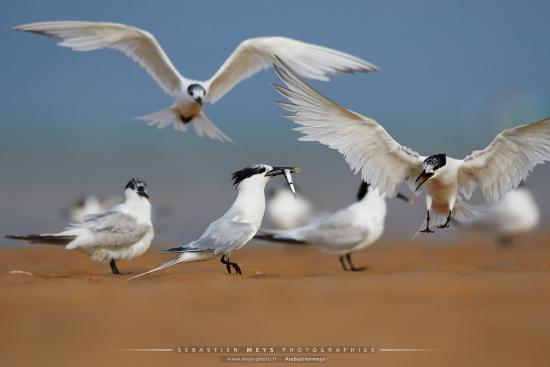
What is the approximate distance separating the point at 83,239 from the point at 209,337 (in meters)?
2.85

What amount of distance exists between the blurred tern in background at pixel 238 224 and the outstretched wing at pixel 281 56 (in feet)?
6.61

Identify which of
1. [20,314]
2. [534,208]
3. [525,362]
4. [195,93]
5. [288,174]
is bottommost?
[525,362]

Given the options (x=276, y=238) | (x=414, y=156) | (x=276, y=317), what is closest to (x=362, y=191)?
(x=276, y=238)

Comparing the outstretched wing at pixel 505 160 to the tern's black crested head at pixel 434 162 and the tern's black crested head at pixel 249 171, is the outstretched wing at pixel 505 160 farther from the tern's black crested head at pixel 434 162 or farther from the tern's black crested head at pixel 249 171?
the tern's black crested head at pixel 249 171

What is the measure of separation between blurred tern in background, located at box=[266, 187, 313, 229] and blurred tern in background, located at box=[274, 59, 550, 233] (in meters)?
4.53

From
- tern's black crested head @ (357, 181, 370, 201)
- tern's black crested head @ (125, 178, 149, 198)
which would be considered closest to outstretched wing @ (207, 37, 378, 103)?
tern's black crested head @ (357, 181, 370, 201)

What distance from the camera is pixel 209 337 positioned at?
4.80 metres

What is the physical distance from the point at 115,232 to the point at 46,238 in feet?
2.09

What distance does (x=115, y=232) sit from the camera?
295 inches

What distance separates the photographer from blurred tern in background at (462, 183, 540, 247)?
10398 millimetres

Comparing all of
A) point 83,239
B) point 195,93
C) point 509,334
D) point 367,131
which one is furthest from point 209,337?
point 195,93

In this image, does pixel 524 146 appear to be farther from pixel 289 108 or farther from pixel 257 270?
pixel 257 270

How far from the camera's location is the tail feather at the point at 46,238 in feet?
22.4

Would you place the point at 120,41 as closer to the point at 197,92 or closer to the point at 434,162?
the point at 197,92
